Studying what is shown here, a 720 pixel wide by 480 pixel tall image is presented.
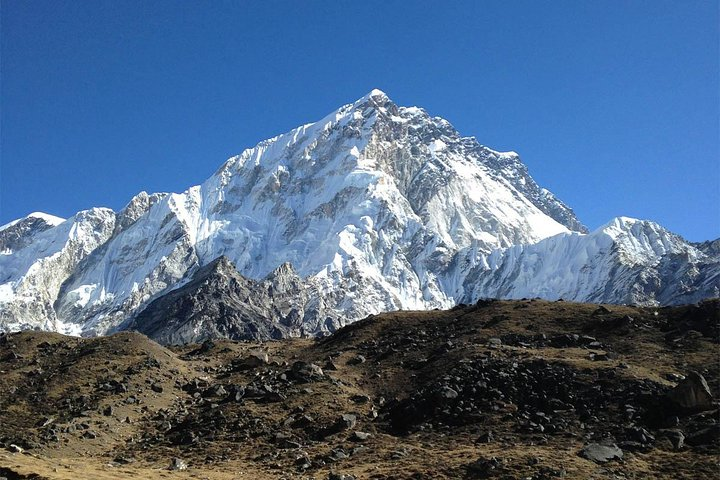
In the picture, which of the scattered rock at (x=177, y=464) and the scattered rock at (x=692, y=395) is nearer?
the scattered rock at (x=177, y=464)

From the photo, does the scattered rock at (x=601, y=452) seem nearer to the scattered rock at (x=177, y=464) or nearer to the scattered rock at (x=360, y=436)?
the scattered rock at (x=360, y=436)

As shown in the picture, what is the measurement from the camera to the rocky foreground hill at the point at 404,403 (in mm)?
31609

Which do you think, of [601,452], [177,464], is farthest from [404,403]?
[177,464]

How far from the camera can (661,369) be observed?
4134 cm

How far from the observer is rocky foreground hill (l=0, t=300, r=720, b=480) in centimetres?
3161

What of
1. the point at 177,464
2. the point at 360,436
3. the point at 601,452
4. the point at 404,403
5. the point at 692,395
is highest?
the point at 692,395

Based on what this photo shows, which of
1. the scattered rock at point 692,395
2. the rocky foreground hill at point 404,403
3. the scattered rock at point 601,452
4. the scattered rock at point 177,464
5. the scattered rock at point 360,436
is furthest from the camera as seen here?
the scattered rock at point 360,436

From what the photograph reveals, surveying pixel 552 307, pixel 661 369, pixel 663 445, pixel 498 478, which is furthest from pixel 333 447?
pixel 552 307

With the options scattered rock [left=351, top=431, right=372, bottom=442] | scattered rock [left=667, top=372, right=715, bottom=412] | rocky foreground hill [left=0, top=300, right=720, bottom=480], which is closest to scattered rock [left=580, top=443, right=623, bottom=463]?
rocky foreground hill [left=0, top=300, right=720, bottom=480]

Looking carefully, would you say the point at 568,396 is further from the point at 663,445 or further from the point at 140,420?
the point at 140,420

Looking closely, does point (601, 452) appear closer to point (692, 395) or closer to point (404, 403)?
point (692, 395)

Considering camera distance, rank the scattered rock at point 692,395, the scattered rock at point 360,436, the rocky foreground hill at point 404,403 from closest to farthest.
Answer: the rocky foreground hill at point 404,403 < the scattered rock at point 692,395 < the scattered rock at point 360,436

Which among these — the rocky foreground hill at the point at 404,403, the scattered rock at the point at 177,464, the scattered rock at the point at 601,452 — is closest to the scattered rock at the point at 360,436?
the rocky foreground hill at the point at 404,403

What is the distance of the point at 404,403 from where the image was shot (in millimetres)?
41656
